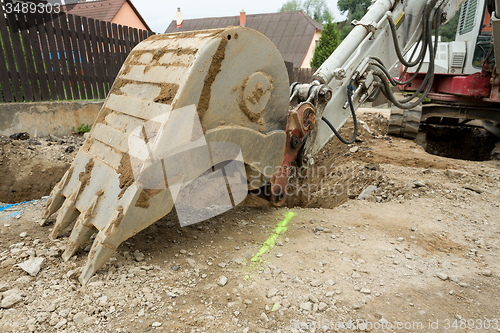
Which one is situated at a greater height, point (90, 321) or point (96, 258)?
point (96, 258)

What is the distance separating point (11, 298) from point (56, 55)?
18.6 ft

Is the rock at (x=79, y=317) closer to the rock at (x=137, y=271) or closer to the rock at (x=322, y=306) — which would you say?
the rock at (x=137, y=271)

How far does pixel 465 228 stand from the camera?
3246 mm

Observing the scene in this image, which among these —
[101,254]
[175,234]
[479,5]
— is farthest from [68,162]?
[479,5]

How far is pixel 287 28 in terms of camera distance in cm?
2759

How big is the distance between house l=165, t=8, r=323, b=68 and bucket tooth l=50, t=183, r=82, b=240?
78.1 feet

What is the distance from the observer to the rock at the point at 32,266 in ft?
6.73

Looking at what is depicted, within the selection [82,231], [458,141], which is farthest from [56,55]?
[458,141]

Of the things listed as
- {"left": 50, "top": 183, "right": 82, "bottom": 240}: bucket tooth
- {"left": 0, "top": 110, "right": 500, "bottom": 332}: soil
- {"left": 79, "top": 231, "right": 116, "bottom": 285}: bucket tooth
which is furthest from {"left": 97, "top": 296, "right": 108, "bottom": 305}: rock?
{"left": 50, "top": 183, "right": 82, "bottom": 240}: bucket tooth

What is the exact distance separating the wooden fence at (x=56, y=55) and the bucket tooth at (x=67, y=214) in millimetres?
4216

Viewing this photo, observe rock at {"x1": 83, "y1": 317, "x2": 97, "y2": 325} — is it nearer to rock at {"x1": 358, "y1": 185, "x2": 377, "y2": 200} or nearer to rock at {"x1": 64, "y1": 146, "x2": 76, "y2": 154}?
rock at {"x1": 358, "y1": 185, "x2": 377, "y2": 200}

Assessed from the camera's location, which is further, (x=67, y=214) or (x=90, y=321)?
(x=67, y=214)

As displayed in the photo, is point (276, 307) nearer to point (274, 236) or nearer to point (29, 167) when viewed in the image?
point (274, 236)

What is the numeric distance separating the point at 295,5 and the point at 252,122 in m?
59.9
